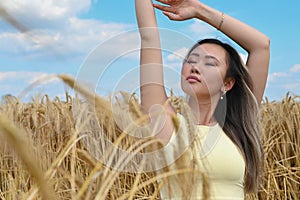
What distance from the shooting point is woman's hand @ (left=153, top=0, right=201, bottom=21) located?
140cm

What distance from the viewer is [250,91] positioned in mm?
1558

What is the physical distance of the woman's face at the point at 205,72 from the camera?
1.28m

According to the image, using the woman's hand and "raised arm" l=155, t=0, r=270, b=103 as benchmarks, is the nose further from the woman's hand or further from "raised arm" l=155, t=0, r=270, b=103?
"raised arm" l=155, t=0, r=270, b=103

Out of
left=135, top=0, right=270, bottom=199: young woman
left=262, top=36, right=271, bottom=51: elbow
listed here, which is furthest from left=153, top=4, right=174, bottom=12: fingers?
left=262, top=36, right=271, bottom=51: elbow

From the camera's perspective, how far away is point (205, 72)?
1.32m

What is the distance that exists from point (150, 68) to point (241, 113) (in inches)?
17.9

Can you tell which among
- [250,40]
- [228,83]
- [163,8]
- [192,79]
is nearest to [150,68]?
[192,79]

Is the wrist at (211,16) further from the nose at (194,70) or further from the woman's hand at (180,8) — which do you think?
the nose at (194,70)

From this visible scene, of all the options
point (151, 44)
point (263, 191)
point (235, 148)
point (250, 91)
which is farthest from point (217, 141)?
point (263, 191)

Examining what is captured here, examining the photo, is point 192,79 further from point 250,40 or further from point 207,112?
point 250,40

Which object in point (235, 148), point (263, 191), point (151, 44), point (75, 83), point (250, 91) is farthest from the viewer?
point (263, 191)

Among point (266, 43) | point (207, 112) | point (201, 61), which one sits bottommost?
point (207, 112)

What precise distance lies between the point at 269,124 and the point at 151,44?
1.99 m

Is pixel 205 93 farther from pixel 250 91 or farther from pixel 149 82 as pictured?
pixel 250 91
